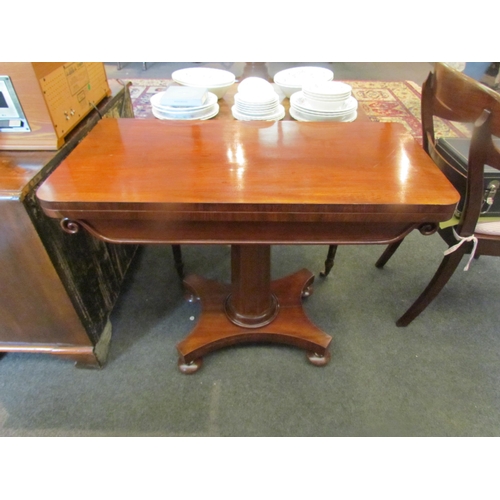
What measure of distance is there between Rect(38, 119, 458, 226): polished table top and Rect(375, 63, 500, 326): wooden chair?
0.16 metres

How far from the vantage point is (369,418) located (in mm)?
1051

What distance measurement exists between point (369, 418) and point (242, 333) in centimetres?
47

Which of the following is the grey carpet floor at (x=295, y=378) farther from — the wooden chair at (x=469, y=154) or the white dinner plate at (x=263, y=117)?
the white dinner plate at (x=263, y=117)

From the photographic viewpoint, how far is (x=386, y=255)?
4.98ft

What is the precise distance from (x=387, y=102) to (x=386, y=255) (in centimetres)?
208

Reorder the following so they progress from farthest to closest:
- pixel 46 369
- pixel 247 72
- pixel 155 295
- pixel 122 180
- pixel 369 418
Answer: pixel 247 72 → pixel 155 295 → pixel 46 369 → pixel 369 418 → pixel 122 180

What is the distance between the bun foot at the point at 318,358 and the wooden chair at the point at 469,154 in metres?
0.37

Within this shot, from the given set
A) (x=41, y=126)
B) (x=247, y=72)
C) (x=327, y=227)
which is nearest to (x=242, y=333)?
(x=327, y=227)

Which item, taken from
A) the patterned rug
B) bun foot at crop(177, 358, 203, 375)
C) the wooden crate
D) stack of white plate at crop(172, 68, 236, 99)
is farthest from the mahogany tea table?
the patterned rug

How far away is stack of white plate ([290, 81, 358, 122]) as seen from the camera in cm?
98

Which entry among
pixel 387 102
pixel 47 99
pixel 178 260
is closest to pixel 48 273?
pixel 47 99

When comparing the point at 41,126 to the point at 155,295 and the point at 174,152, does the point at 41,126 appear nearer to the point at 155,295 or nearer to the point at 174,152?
the point at 174,152

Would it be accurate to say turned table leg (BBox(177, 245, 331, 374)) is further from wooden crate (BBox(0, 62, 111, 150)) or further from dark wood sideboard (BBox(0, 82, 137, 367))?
wooden crate (BBox(0, 62, 111, 150))

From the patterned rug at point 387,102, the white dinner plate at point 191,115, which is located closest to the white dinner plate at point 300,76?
the white dinner plate at point 191,115
